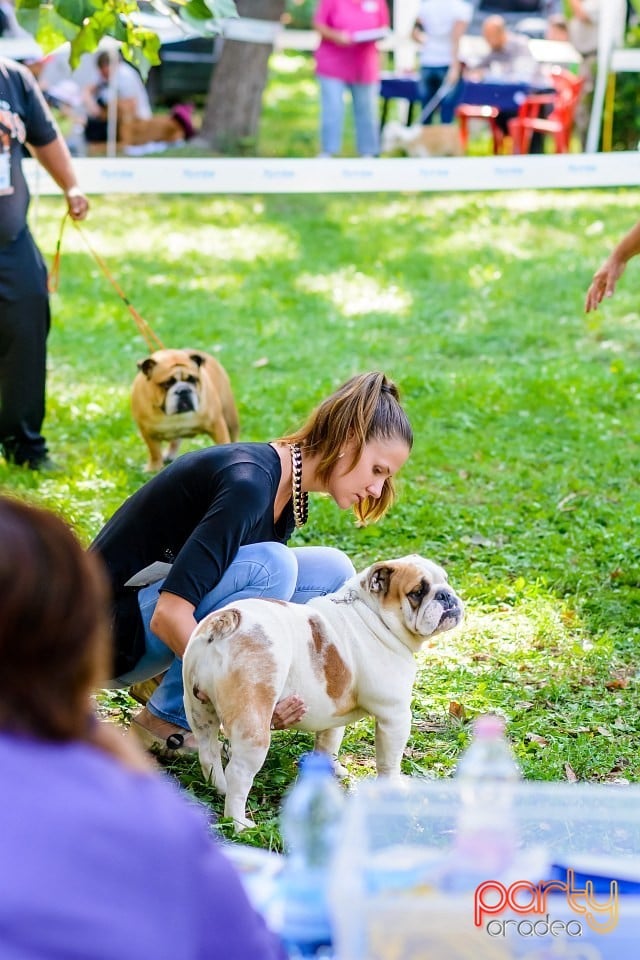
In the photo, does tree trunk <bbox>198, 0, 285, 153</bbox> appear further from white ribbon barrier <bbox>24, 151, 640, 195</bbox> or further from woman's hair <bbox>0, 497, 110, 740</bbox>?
woman's hair <bbox>0, 497, 110, 740</bbox>

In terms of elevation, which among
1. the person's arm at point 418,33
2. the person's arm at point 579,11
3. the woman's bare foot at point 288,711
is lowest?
the woman's bare foot at point 288,711

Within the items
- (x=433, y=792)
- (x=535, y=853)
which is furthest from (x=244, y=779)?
(x=535, y=853)

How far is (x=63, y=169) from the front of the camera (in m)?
6.31

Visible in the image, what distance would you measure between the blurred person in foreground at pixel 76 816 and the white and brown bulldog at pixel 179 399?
4.53 meters

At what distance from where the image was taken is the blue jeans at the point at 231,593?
360 centimetres

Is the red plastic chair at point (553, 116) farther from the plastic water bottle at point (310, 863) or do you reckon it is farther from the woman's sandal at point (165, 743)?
the plastic water bottle at point (310, 863)

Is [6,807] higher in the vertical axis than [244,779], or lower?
higher

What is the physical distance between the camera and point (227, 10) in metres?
4.22

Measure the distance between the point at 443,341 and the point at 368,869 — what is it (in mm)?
7457

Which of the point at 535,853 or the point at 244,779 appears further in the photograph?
the point at 244,779

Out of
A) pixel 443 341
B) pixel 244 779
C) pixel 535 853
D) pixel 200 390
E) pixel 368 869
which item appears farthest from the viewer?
pixel 443 341

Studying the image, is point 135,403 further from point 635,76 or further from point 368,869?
point 635,76

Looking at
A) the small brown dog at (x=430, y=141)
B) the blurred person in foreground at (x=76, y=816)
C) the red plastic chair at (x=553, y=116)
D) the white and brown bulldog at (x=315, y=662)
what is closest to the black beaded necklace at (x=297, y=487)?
the white and brown bulldog at (x=315, y=662)

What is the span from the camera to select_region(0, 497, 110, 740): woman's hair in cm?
158
